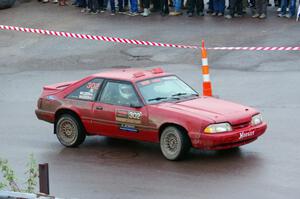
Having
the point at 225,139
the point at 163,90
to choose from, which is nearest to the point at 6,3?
the point at 163,90

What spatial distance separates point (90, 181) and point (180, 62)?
9857 millimetres

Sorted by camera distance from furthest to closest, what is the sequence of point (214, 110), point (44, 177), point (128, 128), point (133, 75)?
point (133, 75), point (128, 128), point (214, 110), point (44, 177)

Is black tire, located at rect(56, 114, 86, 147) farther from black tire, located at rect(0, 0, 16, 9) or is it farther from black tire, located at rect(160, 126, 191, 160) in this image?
black tire, located at rect(0, 0, 16, 9)

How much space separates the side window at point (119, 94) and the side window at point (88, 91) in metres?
0.19

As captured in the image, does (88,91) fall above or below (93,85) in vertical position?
below

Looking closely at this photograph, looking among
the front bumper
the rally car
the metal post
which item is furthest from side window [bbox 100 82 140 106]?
the metal post

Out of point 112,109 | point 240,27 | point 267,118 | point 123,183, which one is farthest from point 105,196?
point 240,27

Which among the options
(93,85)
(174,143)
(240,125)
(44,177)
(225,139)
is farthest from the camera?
(93,85)

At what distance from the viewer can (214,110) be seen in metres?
12.6

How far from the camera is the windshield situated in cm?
1316

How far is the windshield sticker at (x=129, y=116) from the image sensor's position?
12941 millimetres

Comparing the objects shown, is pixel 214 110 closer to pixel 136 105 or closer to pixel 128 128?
pixel 136 105

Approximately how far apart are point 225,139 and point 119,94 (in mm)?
2288

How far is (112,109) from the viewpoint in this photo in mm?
13312
